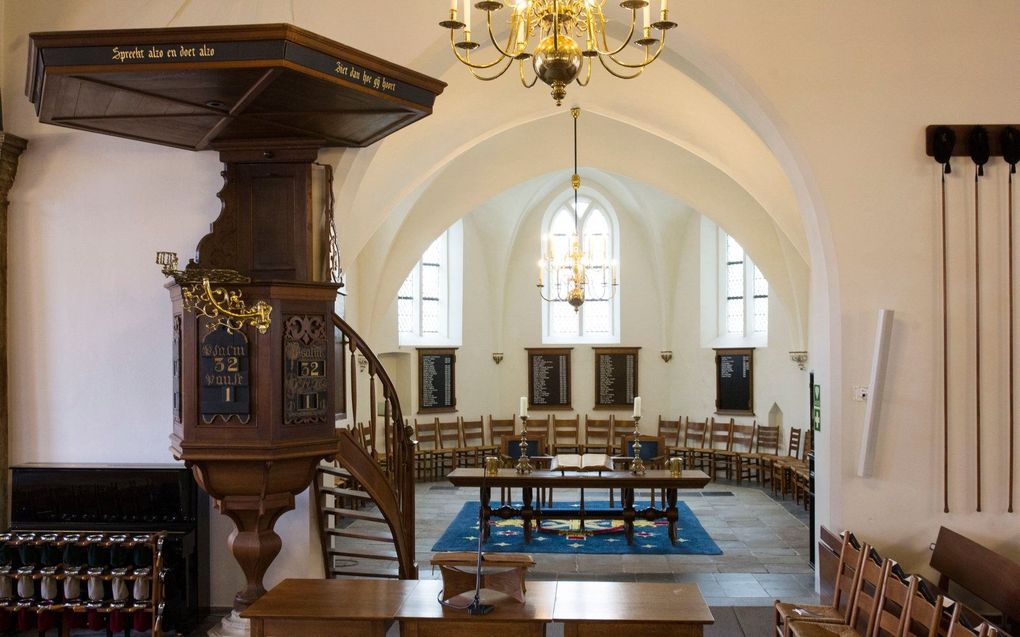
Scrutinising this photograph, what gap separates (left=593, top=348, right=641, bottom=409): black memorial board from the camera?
15.8 meters

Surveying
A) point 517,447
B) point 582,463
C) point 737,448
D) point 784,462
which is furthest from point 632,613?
point 737,448

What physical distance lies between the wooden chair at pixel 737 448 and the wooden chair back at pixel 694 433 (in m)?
0.50

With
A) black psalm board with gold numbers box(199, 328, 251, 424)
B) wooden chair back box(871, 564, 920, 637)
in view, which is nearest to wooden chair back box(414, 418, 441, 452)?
black psalm board with gold numbers box(199, 328, 251, 424)

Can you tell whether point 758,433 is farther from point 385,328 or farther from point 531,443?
point 385,328

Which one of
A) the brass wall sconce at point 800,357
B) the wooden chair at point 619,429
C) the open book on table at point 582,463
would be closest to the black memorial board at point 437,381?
the wooden chair at point 619,429

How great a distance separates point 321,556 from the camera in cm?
674

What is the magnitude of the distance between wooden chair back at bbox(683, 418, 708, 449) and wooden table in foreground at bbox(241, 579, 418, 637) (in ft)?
36.1

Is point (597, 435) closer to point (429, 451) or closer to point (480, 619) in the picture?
point (429, 451)

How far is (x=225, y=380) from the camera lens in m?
5.42

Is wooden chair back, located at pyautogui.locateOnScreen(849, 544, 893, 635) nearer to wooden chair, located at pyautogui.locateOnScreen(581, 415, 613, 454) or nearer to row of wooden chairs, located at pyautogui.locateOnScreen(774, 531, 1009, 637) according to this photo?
row of wooden chairs, located at pyautogui.locateOnScreen(774, 531, 1009, 637)

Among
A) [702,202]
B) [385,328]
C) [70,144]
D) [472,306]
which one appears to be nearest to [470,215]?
[472,306]

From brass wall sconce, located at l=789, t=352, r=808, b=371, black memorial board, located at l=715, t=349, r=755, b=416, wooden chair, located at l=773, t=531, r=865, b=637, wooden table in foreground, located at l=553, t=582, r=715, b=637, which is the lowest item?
wooden chair, located at l=773, t=531, r=865, b=637

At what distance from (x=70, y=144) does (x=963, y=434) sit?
6425 millimetres

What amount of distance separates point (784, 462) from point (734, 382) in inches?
95.8
